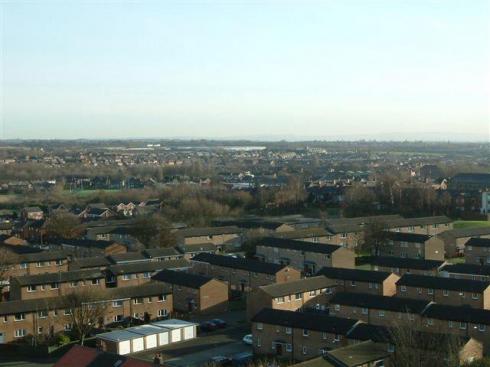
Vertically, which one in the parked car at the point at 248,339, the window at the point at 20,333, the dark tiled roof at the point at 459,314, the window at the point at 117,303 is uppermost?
the dark tiled roof at the point at 459,314

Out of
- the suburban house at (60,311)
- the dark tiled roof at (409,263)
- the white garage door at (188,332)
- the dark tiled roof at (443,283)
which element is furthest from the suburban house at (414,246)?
the white garage door at (188,332)

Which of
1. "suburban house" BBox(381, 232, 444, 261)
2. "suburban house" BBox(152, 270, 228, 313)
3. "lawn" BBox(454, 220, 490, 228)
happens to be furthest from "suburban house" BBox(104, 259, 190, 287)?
"lawn" BBox(454, 220, 490, 228)

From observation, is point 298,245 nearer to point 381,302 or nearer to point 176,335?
point 381,302

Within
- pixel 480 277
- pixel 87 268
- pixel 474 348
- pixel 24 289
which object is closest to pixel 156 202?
pixel 87 268

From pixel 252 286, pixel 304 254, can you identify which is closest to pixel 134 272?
pixel 252 286

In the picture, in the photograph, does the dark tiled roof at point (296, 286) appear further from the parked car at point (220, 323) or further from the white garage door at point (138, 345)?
the white garage door at point (138, 345)
